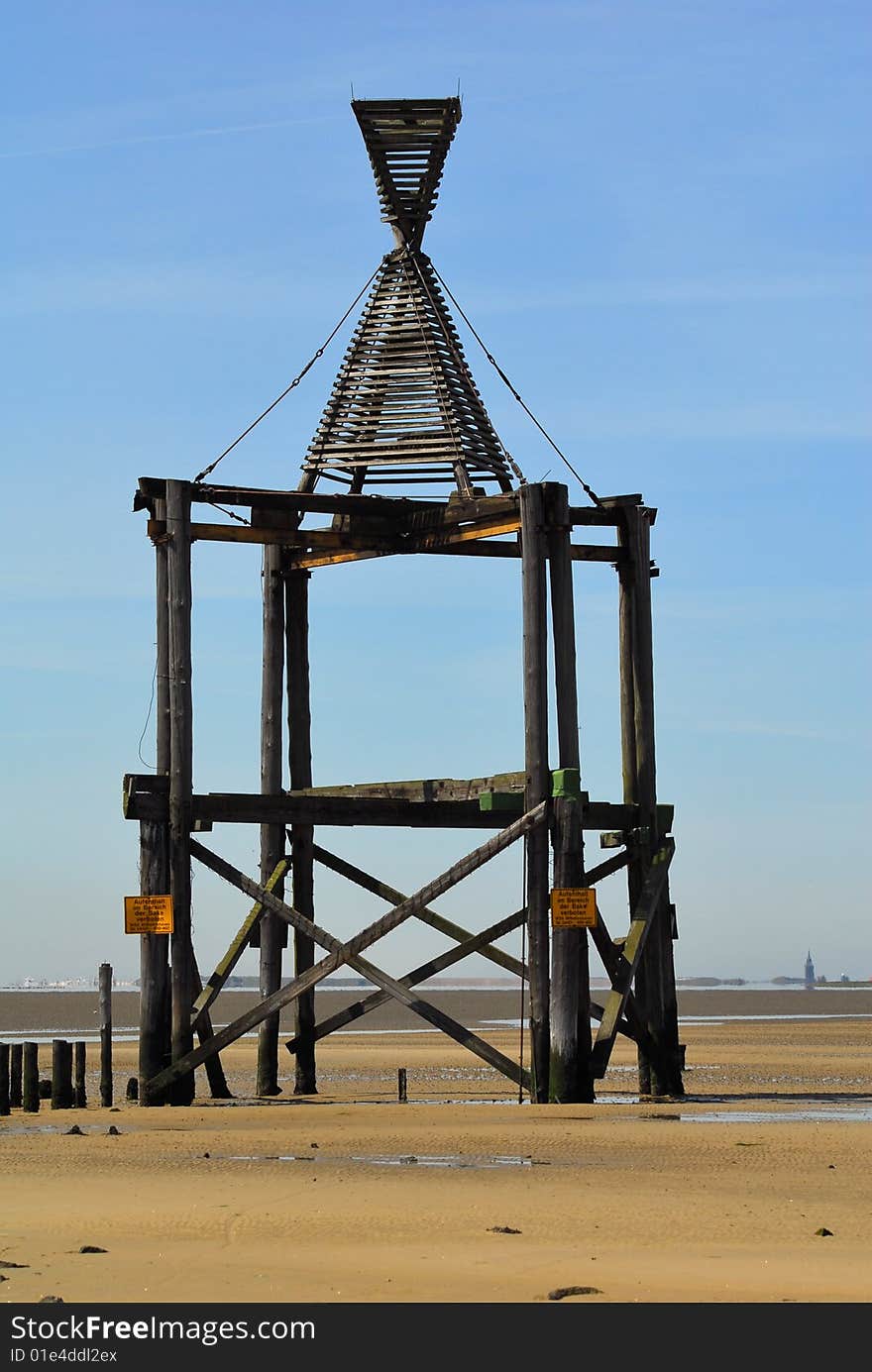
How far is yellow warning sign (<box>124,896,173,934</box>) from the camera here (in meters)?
21.8

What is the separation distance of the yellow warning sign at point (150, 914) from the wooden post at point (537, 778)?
3.56m

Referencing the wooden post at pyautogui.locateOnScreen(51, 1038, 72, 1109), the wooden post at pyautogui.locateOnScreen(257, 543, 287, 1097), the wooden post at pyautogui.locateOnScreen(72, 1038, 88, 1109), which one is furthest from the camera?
the wooden post at pyautogui.locateOnScreen(257, 543, 287, 1097)

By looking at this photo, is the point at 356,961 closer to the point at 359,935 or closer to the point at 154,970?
the point at 359,935

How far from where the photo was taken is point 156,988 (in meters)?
22.1

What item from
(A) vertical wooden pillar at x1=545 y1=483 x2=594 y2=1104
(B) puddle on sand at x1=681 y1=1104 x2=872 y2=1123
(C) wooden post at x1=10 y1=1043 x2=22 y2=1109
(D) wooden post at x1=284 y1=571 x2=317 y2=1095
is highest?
(D) wooden post at x1=284 y1=571 x2=317 y2=1095

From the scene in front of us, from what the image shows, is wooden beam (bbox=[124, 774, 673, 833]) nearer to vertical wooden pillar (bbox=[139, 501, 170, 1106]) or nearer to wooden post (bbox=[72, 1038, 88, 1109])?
vertical wooden pillar (bbox=[139, 501, 170, 1106])

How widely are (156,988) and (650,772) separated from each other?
18.8 feet

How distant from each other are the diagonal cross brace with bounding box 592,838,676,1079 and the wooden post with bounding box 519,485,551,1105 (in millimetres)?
570

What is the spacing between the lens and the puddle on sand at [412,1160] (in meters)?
16.4

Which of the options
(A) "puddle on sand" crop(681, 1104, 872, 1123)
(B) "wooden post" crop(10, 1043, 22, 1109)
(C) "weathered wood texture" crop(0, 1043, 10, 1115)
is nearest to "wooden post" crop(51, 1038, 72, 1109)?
(C) "weathered wood texture" crop(0, 1043, 10, 1115)
